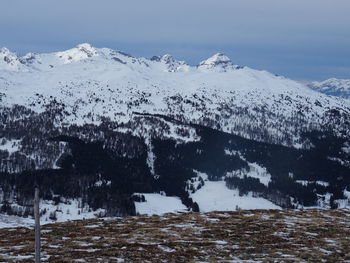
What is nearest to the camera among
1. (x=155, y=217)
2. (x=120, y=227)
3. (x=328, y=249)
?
(x=328, y=249)

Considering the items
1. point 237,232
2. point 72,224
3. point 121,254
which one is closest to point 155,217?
point 72,224

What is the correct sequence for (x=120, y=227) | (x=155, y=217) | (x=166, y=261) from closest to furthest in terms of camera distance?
1. (x=166, y=261)
2. (x=120, y=227)
3. (x=155, y=217)

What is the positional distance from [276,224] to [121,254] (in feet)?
70.3

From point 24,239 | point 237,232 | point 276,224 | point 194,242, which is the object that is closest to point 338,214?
point 276,224

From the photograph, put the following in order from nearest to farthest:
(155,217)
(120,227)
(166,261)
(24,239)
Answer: (166,261) < (24,239) < (120,227) < (155,217)

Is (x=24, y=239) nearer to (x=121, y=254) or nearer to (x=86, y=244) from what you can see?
(x=86, y=244)

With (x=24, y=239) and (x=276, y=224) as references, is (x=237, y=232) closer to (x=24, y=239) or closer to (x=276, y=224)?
(x=276, y=224)

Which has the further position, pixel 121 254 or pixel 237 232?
pixel 237 232

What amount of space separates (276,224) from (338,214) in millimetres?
14688

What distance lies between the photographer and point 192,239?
4341 centimetres

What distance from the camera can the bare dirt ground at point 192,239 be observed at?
36.5m

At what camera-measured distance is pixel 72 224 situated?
53.3 m

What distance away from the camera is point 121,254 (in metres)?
36.7

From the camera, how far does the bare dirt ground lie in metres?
36.5
